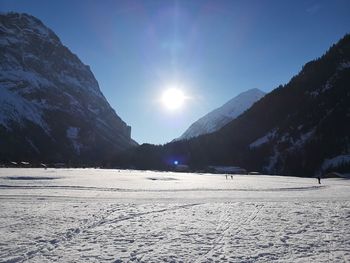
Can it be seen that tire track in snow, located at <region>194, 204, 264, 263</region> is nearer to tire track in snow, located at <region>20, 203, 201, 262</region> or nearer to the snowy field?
the snowy field

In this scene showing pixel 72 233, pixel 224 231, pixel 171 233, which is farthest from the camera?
pixel 224 231

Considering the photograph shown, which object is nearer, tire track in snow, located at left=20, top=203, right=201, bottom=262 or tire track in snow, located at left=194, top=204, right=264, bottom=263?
tire track in snow, located at left=194, top=204, right=264, bottom=263

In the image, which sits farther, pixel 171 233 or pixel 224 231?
pixel 224 231

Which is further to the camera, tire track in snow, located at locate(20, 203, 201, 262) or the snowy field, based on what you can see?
tire track in snow, located at locate(20, 203, 201, 262)

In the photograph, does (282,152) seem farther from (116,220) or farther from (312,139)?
(116,220)

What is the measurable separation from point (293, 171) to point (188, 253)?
165 meters

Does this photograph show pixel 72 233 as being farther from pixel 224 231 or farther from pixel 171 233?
pixel 224 231

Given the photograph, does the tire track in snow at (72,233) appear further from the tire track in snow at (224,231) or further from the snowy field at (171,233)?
the tire track in snow at (224,231)

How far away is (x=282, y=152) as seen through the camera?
185000 millimetres

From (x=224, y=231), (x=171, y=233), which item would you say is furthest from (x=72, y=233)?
(x=224, y=231)

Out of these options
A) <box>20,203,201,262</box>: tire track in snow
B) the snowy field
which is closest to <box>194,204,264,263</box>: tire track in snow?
the snowy field

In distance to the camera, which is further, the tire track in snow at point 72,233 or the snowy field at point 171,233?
the tire track in snow at point 72,233

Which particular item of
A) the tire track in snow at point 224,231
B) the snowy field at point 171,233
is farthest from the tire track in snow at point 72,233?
the tire track in snow at point 224,231

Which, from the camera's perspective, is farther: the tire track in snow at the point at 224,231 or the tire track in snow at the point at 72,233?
the tire track in snow at the point at 72,233
